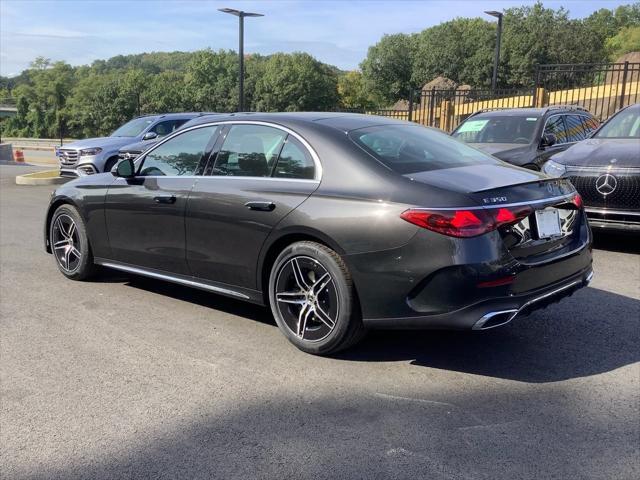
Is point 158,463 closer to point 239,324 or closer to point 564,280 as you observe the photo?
point 239,324

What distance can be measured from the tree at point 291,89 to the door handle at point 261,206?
87.3 meters

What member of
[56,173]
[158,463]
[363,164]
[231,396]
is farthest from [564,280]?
[56,173]

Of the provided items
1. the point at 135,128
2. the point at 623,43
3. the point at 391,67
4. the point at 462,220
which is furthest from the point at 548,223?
the point at 391,67

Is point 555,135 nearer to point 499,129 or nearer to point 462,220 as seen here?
point 499,129

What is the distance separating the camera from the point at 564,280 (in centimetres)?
377

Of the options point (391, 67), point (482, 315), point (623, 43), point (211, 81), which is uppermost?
point (623, 43)

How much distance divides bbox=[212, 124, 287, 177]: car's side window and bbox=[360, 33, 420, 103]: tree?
300ft

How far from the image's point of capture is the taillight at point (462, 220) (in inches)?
130

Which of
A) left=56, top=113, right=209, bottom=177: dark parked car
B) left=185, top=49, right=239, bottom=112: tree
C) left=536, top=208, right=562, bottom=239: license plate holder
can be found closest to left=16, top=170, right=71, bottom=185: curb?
left=56, top=113, right=209, bottom=177: dark parked car

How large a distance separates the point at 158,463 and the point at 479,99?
64.9 feet

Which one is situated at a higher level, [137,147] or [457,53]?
[457,53]

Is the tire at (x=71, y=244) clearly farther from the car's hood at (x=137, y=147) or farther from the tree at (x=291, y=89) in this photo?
the tree at (x=291, y=89)

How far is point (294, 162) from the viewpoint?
4.11 meters

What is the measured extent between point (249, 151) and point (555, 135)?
21.0 feet
